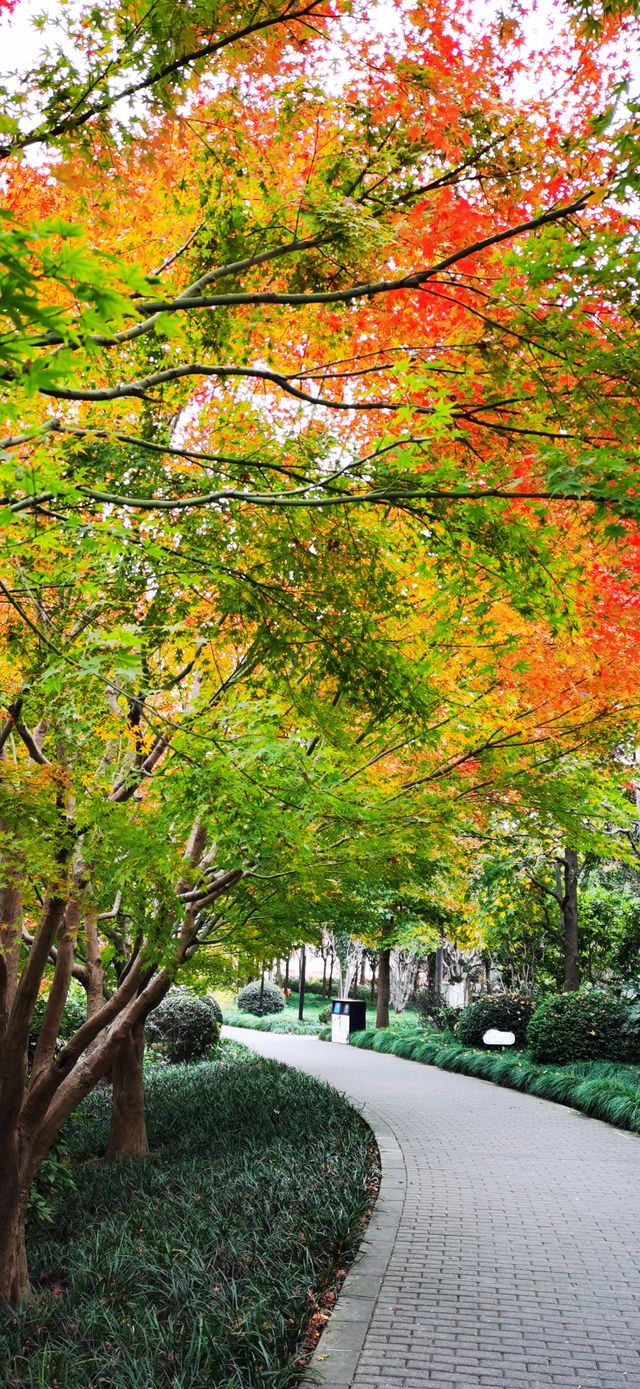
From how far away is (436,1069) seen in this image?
1933cm

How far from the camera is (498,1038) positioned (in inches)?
698

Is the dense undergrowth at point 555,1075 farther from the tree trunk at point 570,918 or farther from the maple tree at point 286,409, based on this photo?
the maple tree at point 286,409

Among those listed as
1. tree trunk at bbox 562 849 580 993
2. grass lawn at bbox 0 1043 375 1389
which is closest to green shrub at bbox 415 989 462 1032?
tree trunk at bbox 562 849 580 993

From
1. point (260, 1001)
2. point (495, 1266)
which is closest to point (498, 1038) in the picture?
point (495, 1266)

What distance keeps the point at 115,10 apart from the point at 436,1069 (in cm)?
1936

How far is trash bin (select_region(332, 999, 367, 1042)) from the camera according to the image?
26219mm

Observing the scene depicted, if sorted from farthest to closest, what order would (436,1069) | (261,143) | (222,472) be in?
(436,1069)
(222,472)
(261,143)

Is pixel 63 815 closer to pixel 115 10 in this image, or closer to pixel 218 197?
pixel 218 197

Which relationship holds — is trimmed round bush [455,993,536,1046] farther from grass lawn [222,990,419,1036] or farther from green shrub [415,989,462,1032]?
grass lawn [222,990,419,1036]

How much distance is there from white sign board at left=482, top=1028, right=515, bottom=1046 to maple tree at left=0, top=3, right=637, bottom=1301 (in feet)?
40.3

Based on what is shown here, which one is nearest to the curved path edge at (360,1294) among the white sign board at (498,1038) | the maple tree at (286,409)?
the maple tree at (286,409)

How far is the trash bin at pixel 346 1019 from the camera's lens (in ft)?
86.0

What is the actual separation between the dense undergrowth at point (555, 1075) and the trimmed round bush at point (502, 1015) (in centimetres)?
65

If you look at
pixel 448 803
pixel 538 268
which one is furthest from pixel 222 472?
pixel 448 803
